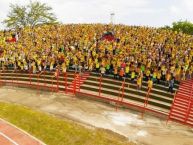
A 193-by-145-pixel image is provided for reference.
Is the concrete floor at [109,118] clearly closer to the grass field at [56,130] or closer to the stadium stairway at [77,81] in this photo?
the stadium stairway at [77,81]

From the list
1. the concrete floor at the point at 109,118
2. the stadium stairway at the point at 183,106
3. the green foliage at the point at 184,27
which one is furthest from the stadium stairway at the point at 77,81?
the green foliage at the point at 184,27

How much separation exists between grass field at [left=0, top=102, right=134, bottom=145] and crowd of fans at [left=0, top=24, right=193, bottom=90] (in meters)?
6.80

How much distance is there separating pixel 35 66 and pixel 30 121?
35.5ft

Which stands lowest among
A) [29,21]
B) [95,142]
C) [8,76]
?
[95,142]

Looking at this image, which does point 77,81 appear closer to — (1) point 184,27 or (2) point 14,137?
(2) point 14,137

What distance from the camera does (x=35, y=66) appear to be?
30953mm

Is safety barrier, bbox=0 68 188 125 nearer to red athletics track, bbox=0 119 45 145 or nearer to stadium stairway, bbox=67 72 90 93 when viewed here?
stadium stairway, bbox=67 72 90 93

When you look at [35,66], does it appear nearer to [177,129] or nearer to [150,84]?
[150,84]

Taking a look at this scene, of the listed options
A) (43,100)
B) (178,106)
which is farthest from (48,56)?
(178,106)

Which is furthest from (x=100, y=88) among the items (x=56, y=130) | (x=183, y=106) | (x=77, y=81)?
(x=56, y=130)

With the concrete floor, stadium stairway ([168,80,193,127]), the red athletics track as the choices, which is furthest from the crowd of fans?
the red athletics track

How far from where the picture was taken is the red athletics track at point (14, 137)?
60.3 feet

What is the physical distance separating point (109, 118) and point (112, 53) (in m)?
8.77

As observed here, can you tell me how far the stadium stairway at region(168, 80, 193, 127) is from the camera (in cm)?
2186
